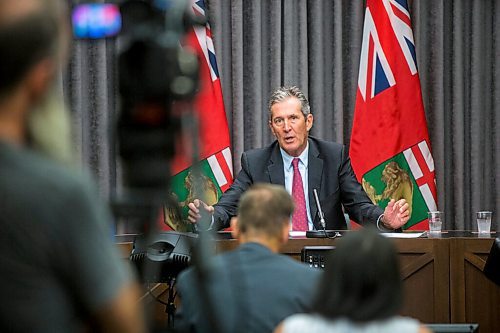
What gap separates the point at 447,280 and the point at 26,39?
3268 mm

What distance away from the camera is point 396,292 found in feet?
6.18

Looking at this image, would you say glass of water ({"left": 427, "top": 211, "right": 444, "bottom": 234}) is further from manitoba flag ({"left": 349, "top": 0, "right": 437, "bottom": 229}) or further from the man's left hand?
manitoba flag ({"left": 349, "top": 0, "right": 437, "bottom": 229})

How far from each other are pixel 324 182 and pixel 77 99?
6.27 feet

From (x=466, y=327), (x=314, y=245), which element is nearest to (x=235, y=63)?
(x=314, y=245)

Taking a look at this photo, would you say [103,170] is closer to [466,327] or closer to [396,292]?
[466,327]

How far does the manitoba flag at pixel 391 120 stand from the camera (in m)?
5.63

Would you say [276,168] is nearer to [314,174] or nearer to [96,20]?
[314,174]

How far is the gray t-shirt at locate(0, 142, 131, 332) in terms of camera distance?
107 centimetres

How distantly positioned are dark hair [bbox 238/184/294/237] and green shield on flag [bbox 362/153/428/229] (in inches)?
121

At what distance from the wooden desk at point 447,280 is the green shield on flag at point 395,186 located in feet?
5.01

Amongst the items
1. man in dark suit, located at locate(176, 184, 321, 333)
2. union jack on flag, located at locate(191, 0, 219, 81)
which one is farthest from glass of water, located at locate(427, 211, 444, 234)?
man in dark suit, located at locate(176, 184, 321, 333)

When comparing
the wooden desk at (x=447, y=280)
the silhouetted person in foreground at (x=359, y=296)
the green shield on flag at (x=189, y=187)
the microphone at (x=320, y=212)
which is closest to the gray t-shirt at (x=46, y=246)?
the silhouetted person in foreground at (x=359, y=296)

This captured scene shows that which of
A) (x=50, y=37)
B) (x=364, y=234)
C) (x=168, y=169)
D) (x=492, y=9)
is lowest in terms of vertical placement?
(x=364, y=234)

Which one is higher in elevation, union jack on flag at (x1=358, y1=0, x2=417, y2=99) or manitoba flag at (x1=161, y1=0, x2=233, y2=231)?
union jack on flag at (x1=358, y1=0, x2=417, y2=99)
